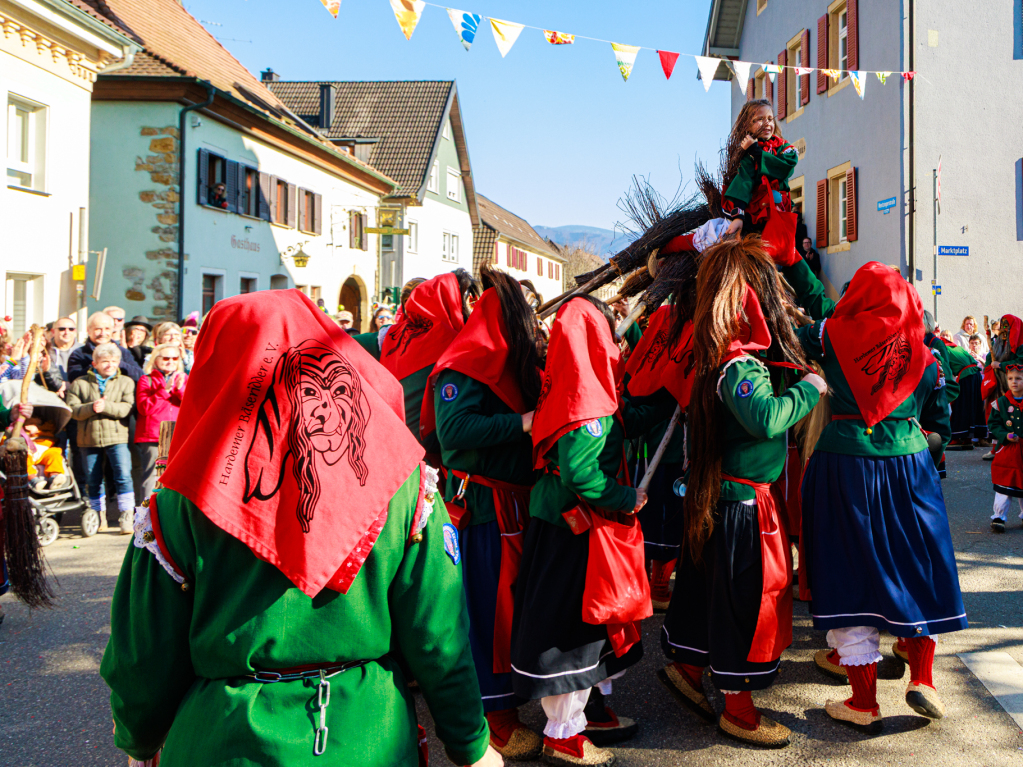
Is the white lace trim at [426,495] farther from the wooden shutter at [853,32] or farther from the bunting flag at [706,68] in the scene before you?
the wooden shutter at [853,32]

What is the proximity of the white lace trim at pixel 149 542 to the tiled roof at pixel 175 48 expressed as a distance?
15.4 metres

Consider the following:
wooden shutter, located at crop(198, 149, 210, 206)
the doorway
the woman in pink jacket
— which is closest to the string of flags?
the woman in pink jacket

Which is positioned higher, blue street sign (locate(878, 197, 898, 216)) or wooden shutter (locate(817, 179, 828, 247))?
wooden shutter (locate(817, 179, 828, 247))

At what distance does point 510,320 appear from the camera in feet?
11.1

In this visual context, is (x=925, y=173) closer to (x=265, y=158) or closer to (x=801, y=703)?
(x=801, y=703)

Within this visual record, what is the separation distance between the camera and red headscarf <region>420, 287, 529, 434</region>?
3.27m

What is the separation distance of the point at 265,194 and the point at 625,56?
14167 millimetres

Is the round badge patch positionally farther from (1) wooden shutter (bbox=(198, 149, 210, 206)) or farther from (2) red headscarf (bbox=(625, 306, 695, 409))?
(1) wooden shutter (bbox=(198, 149, 210, 206))

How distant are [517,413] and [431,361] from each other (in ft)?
2.98

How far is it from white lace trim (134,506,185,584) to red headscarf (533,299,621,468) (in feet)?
5.43

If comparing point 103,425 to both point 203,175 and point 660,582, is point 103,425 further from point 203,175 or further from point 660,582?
point 203,175

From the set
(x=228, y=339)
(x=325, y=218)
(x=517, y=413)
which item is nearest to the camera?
(x=228, y=339)

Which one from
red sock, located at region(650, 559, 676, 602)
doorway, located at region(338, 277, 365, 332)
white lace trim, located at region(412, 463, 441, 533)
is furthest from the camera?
doorway, located at region(338, 277, 365, 332)

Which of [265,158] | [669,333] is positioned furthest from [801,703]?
[265,158]
